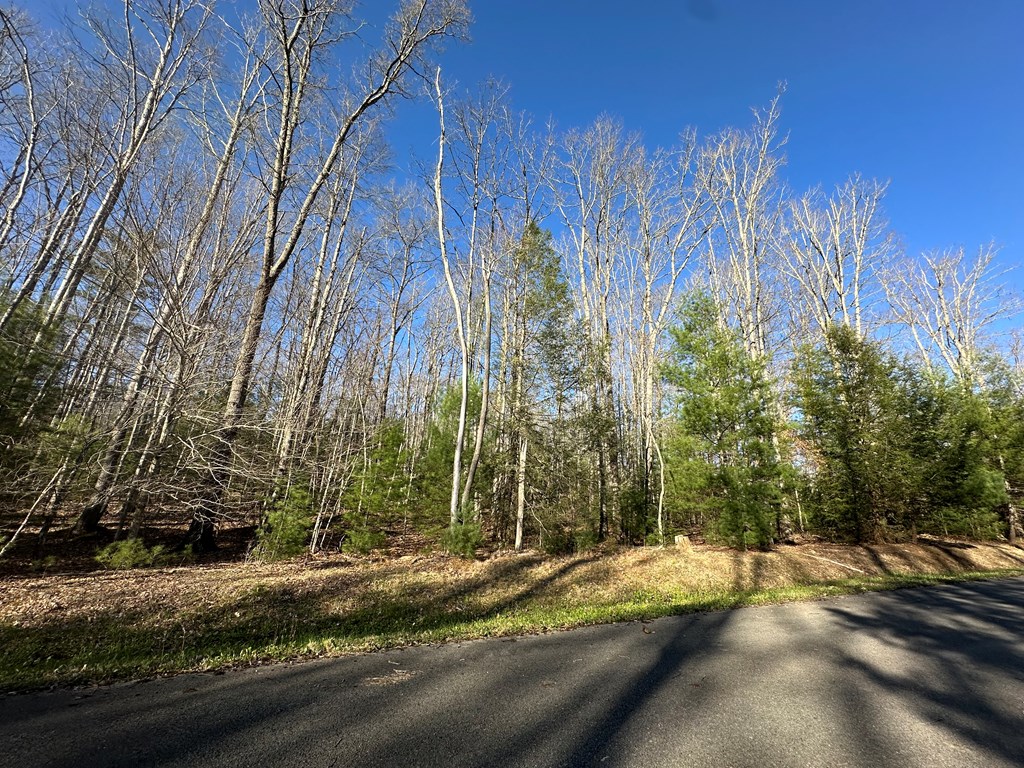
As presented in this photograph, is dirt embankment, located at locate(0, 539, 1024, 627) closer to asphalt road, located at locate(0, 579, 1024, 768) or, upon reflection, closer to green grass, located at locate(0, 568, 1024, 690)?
green grass, located at locate(0, 568, 1024, 690)

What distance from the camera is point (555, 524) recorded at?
12555 mm

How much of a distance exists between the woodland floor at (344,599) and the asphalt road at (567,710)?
100 centimetres

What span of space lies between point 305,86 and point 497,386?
956 centimetres

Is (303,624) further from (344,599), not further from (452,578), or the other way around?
(452,578)

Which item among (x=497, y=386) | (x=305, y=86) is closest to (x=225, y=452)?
(x=497, y=386)

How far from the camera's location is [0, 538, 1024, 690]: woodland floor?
465 centimetres

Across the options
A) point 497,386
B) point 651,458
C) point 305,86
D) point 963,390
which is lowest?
point 651,458

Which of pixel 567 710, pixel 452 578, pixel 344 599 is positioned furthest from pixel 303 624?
pixel 567 710

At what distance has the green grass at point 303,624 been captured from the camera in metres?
4.25

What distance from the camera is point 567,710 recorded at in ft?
10.8

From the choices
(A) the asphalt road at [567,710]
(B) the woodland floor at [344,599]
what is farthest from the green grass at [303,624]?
(A) the asphalt road at [567,710]

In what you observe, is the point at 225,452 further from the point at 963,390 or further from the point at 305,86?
the point at 963,390

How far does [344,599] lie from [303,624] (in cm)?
111

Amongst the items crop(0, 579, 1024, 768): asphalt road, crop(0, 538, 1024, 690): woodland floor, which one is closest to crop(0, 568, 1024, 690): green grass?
crop(0, 538, 1024, 690): woodland floor
